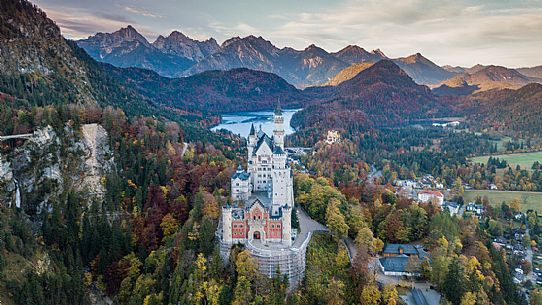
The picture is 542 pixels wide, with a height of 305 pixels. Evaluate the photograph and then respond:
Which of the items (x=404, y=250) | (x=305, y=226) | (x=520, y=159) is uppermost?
(x=305, y=226)

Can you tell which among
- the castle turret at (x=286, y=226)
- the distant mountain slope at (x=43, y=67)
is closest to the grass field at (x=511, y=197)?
the castle turret at (x=286, y=226)

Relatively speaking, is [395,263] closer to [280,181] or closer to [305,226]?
[305,226]

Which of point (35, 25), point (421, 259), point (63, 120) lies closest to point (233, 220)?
point (421, 259)

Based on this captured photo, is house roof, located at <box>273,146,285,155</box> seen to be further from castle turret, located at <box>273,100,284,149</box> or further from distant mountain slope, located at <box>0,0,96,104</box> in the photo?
distant mountain slope, located at <box>0,0,96,104</box>

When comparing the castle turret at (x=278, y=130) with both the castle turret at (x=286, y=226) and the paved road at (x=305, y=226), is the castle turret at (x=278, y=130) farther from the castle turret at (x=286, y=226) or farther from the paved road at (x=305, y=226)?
the castle turret at (x=286, y=226)

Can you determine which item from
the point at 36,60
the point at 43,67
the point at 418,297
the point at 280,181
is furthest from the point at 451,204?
the point at 36,60

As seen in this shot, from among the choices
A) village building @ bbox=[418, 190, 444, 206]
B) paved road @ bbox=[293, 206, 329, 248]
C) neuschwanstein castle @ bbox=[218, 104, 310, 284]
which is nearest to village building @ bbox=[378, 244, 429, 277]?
paved road @ bbox=[293, 206, 329, 248]
